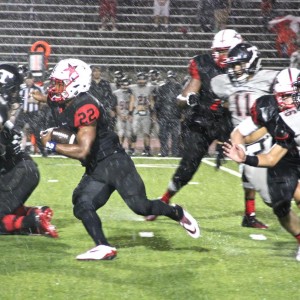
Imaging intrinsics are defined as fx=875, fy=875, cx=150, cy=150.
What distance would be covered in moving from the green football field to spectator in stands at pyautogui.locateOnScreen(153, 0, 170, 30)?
11775 millimetres

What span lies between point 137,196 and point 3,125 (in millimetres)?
1125

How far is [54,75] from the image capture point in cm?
598

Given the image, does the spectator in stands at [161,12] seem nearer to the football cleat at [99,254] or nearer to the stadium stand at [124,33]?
the stadium stand at [124,33]

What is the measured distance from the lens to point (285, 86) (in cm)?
575

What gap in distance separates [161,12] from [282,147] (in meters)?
14.9

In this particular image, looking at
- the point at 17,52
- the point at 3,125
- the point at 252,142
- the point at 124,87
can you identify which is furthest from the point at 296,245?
the point at 17,52

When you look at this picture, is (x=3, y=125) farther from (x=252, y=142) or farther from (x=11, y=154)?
(x=252, y=142)

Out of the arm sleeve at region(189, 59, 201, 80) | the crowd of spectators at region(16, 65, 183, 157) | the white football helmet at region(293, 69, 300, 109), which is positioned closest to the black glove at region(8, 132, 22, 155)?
the arm sleeve at region(189, 59, 201, 80)

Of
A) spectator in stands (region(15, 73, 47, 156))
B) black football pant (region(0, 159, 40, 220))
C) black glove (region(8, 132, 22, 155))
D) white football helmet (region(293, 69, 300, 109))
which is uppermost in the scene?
white football helmet (region(293, 69, 300, 109))

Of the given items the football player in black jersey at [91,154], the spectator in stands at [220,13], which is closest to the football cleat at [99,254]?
the football player in black jersey at [91,154]

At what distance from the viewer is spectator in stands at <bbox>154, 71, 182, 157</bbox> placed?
14.7 m

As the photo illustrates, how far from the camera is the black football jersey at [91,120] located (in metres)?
5.79

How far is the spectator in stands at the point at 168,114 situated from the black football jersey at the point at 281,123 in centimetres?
869

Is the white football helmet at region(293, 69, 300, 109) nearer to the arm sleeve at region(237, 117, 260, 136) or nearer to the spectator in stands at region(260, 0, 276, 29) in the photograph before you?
the arm sleeve at region(237, 117, 260, 136)
